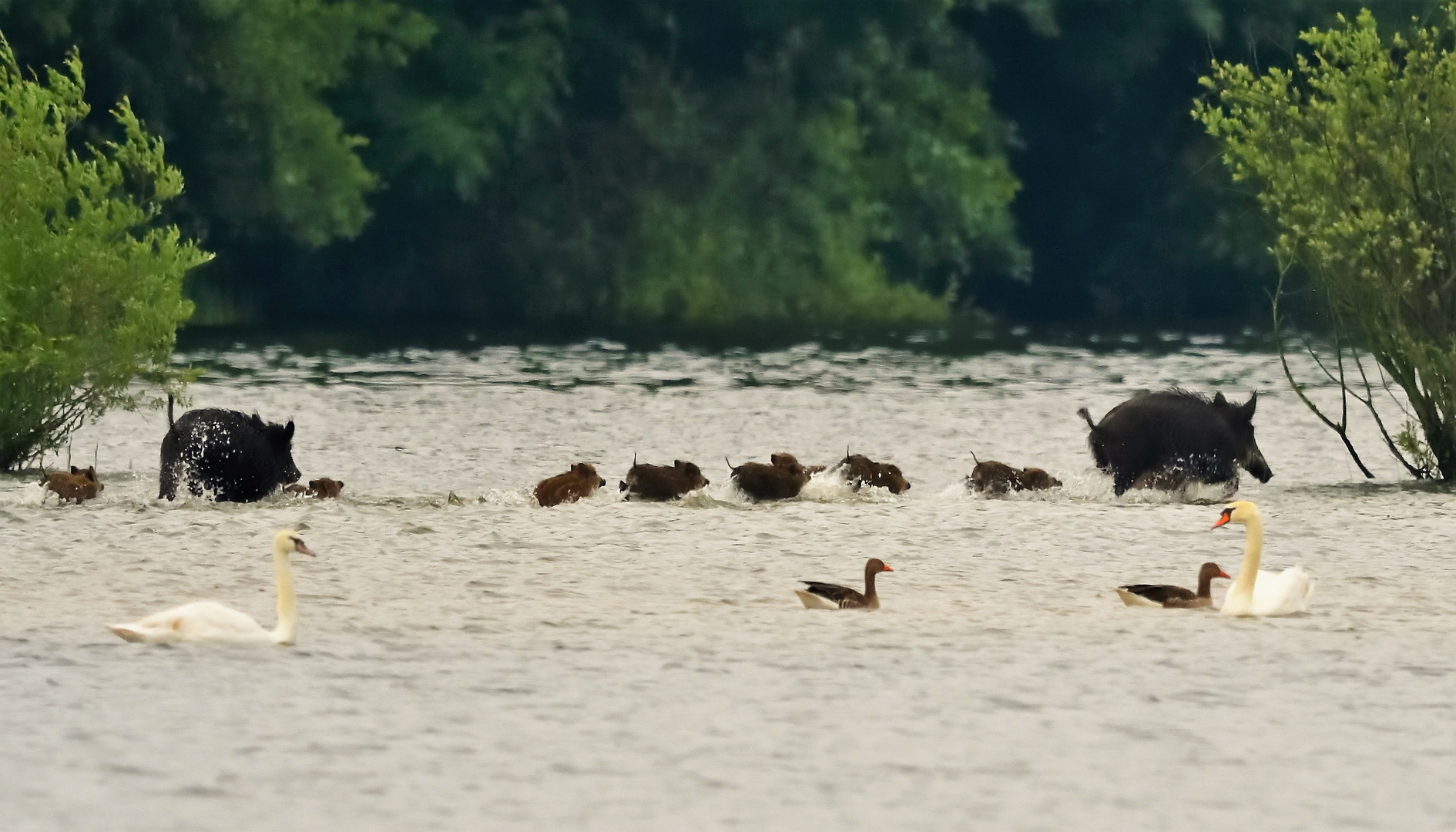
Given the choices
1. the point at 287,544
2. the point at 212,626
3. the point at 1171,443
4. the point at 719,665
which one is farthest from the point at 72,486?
the point at 1171,443

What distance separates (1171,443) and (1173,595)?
616 cm

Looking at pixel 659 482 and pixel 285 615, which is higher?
pixel 659 482

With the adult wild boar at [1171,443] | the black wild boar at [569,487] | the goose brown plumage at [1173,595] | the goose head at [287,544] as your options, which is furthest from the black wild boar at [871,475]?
the goose head at [287,544]

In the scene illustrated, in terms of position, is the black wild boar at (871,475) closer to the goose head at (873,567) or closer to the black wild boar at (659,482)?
the black wild boar at (659,482)

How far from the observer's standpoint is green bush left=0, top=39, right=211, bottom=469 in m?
21.0

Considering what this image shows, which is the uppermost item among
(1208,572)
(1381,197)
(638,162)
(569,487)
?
(638,162)

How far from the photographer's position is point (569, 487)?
63.7 feet

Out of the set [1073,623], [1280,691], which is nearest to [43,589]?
[1073,623]

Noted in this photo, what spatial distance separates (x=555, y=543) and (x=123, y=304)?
19.5 ft

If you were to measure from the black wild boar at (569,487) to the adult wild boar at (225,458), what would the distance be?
193 cm

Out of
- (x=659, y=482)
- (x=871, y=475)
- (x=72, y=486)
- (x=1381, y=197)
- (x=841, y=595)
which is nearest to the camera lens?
(x=841, y=595)

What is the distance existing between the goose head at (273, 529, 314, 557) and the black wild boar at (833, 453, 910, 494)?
7704 millimetres

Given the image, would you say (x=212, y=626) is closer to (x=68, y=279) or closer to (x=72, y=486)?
(x=72, y=486)

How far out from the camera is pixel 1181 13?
6262cm
